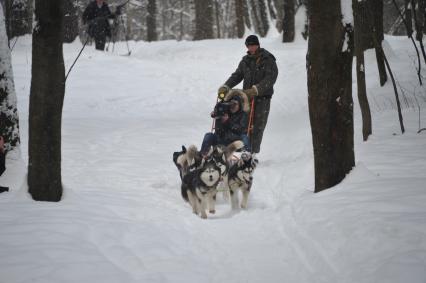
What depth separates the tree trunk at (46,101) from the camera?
14.5ft

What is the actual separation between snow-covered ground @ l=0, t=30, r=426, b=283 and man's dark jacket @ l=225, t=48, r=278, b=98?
4.65 ft

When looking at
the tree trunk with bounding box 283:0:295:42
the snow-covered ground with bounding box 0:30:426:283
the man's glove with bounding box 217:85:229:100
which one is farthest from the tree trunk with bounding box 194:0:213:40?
the man's glove with bounding box 217:85:229:100

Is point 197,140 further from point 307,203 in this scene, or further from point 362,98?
point 307,203

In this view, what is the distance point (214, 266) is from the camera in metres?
3.88

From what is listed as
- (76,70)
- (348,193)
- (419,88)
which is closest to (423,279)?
(348,193)

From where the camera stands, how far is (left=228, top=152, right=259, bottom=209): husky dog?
19.0ft

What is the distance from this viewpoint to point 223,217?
18.4 feet

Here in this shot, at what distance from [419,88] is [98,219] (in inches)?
351

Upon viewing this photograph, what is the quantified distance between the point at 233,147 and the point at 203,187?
130cm

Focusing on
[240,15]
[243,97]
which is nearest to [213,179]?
→ [243,97]

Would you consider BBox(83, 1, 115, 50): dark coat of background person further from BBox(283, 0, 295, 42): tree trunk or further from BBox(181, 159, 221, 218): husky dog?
BBox(181, 159, 221, 218): husky dog

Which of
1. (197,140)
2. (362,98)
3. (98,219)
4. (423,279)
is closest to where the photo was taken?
(423,279)

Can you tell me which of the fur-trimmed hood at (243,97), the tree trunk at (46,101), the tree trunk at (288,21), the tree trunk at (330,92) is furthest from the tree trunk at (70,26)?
the tree trunk at (330,92)

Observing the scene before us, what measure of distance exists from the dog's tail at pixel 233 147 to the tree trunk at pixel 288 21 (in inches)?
456
